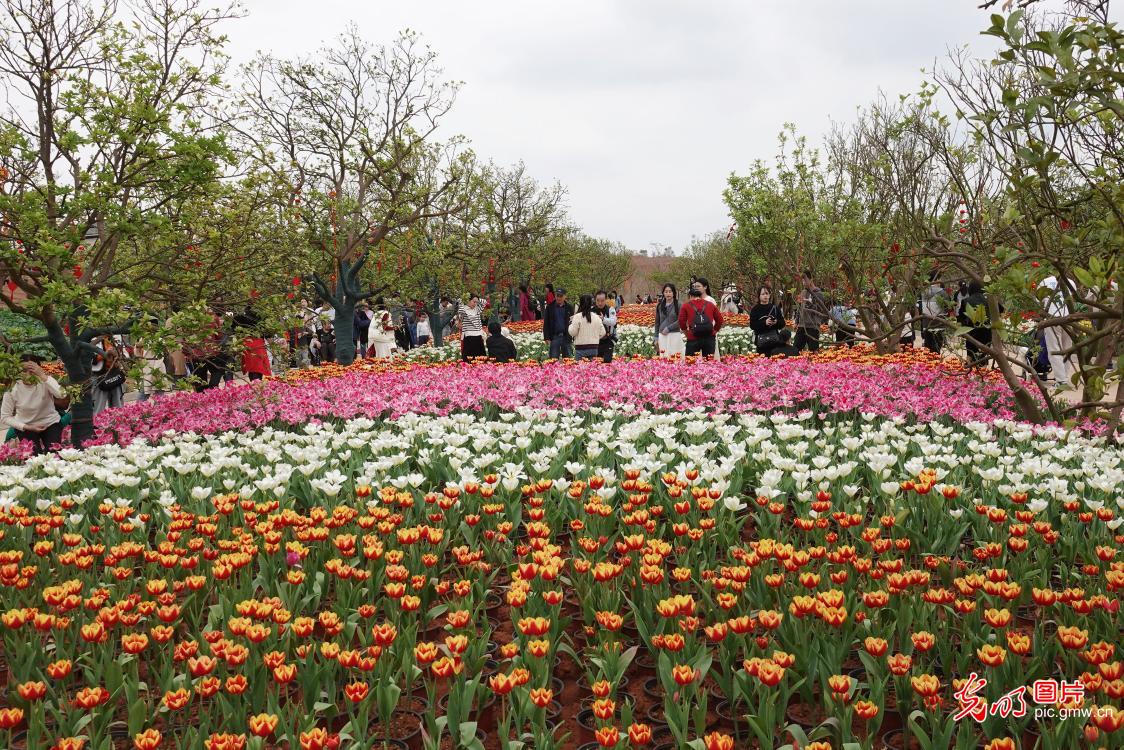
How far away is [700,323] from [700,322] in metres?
0.02

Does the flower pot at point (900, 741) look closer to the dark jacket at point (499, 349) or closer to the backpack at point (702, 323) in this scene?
the backpack at point (702, 323)

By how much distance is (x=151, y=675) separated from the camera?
305 centimetres

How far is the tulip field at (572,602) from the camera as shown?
252 cm

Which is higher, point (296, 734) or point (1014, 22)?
point (1014, 22)

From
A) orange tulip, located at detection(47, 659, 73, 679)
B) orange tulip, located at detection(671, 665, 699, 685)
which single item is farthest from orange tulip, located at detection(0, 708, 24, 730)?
orange tulip, located at detection(671, 665, 699, 685)

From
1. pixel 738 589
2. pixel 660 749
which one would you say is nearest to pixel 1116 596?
pixel 738 589

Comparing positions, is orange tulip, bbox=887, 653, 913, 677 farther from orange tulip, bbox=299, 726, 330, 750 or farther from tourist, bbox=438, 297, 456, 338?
tourist, bbox=438, 297, 456, 338

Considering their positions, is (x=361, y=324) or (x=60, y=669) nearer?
(x=60, y=669)

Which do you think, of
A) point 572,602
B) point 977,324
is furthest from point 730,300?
point 572,602

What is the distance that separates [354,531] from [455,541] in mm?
529

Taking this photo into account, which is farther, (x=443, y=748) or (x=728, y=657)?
(x=728, y=657)

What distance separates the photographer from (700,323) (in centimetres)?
1256

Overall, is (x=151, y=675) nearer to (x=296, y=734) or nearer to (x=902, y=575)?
(x=296, y=734)

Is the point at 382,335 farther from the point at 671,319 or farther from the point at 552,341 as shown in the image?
the point at 671,319
